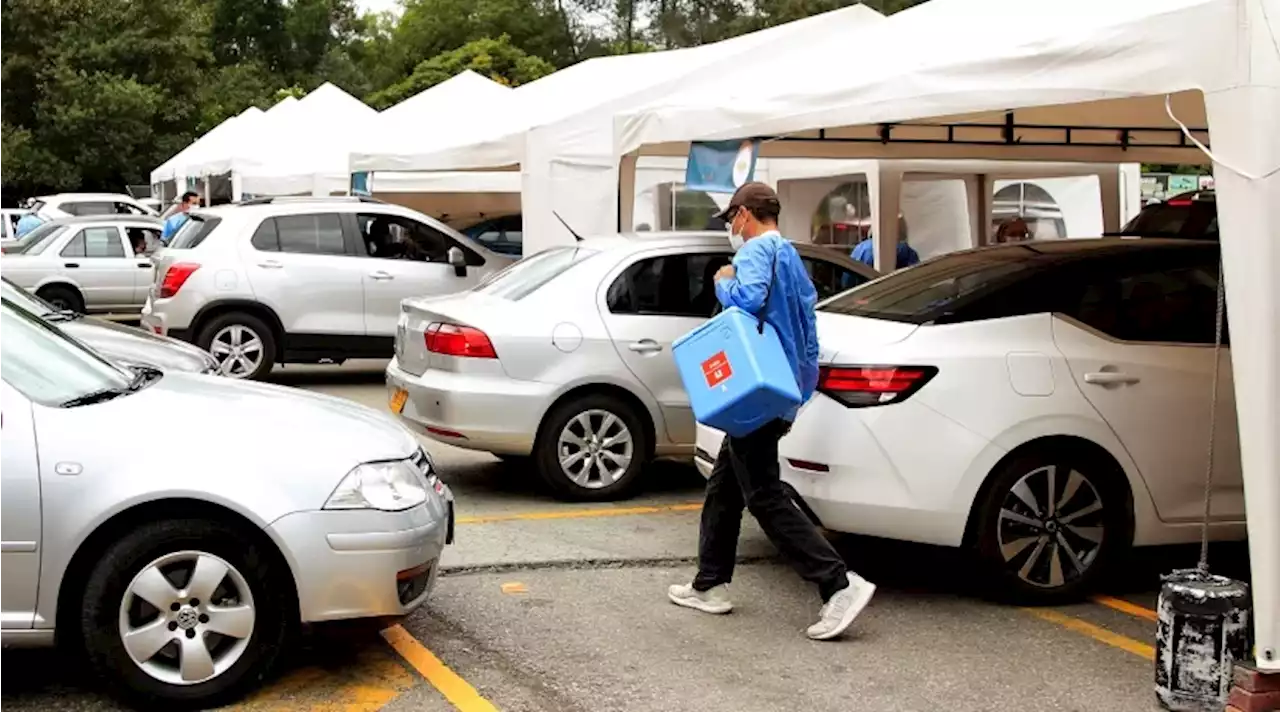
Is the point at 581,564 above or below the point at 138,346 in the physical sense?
below

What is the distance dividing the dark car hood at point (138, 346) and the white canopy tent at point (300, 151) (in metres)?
9.31

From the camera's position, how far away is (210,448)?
4.36 meters

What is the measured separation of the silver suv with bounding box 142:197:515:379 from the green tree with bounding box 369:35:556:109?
1443 inches

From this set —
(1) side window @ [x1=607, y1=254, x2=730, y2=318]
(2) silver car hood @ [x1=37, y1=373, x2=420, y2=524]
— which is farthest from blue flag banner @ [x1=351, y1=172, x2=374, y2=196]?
(2) silver car hood @ [x1=37, y1=373, x2=420, y2=524]

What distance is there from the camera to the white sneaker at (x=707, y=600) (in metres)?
5.64

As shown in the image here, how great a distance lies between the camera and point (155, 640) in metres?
4.30

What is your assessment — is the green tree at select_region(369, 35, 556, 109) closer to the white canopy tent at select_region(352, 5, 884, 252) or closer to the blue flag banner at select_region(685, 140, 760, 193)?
the white canopy tent at select_region(352, 5, 884, 252)

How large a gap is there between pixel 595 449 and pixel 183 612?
12.1 feet

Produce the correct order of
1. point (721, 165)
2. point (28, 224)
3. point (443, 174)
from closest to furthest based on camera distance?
point (721, 165), point (443, 174), point (28, 224)

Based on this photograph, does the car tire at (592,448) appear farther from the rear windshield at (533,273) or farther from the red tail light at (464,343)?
the rear windshield at (533,273)

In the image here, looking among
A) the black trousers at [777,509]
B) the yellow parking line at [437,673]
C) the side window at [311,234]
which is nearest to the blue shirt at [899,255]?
the side window at [311,234]

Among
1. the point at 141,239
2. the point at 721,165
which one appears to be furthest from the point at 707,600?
the point at 141,239

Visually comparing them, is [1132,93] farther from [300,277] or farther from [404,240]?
[300,277]

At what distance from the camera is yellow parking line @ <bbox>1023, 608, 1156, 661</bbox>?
5.26 metres
